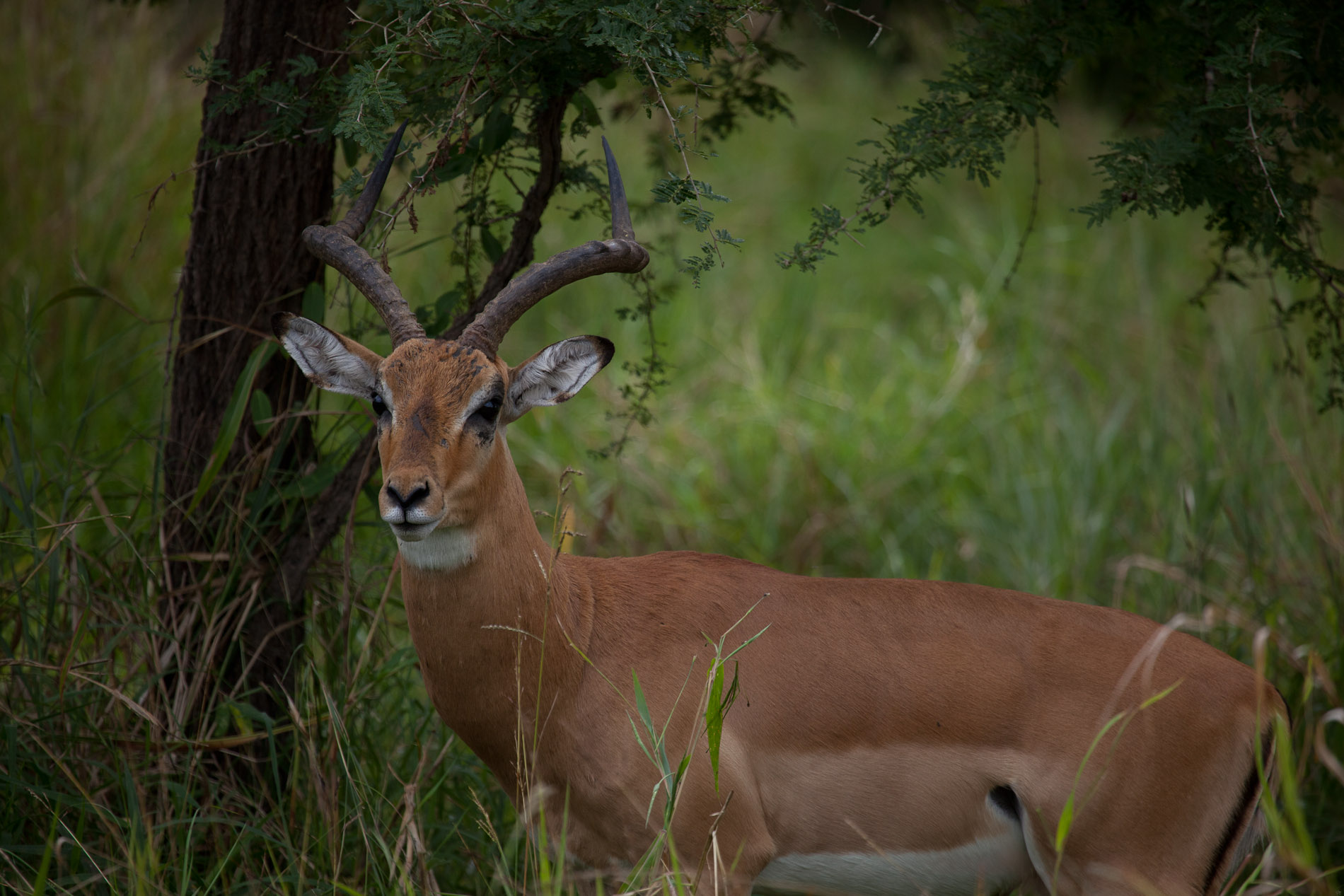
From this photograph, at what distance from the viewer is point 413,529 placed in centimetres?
327

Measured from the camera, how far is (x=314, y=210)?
4.45 m

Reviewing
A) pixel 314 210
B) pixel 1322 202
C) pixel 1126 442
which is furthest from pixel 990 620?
pixel 1126 442

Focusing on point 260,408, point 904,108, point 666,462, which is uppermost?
point 904,108

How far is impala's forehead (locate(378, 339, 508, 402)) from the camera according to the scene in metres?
3.47

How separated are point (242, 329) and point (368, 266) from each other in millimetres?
827

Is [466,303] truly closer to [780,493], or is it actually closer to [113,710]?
[113,710]

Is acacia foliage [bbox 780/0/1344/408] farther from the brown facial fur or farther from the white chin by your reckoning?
the white chin

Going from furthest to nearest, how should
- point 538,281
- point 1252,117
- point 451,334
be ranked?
point 451,334
point 1252,117
point 538,281

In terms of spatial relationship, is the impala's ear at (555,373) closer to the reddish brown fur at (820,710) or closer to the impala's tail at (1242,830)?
the reddish brown fur at (820,710)

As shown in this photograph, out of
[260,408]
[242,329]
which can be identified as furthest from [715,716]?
[242,329]

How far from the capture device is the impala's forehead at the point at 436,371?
3.47 m

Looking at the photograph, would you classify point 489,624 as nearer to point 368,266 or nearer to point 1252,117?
point 368,266

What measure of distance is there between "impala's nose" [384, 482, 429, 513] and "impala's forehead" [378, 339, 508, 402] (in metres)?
0.35

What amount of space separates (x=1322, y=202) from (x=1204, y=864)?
2779mm
